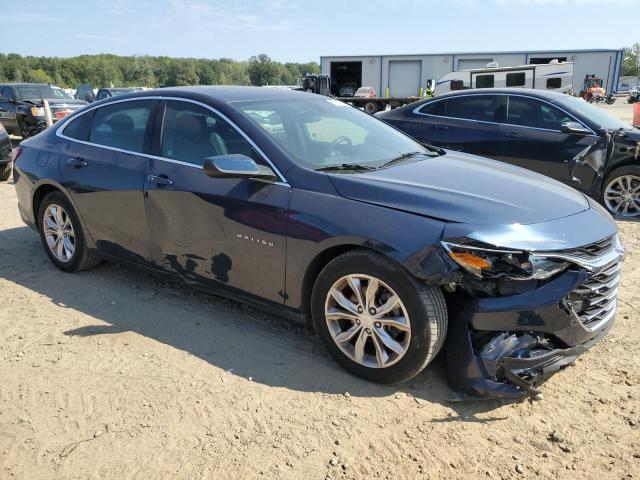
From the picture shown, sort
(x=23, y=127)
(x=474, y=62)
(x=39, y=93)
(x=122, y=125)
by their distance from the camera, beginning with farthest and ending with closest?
(x=474, y=62), (x=39, y=93), (x=23, y=127), (x=122, y=125)

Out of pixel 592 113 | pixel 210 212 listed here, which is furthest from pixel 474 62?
pixel 210 212

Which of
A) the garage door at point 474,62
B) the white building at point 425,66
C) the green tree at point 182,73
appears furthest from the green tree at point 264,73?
the garage door at point 474,62

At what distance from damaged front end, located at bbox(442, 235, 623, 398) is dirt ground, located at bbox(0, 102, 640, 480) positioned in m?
0.24

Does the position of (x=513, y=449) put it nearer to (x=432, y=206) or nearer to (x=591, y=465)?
(x=591, y=465)

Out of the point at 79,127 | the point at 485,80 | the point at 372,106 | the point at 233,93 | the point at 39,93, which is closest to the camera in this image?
the point at 233,93

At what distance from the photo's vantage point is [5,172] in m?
9.77

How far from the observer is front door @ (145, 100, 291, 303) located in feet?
11.1

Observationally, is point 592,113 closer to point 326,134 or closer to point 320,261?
point 326,134

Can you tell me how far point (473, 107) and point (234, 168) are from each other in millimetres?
5641

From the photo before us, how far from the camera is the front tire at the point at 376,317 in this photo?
9.36ft

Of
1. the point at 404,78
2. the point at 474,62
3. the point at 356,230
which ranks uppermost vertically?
the point at 474,62

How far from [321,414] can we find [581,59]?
46.5 m

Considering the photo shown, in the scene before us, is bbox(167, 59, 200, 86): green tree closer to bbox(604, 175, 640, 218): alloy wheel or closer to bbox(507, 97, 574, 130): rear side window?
bbox(507, 97, 574, 130): rear side window

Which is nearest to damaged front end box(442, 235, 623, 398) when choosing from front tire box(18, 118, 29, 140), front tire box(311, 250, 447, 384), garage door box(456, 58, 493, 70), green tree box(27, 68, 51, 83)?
front tire box(311, 250, 447, 384)
